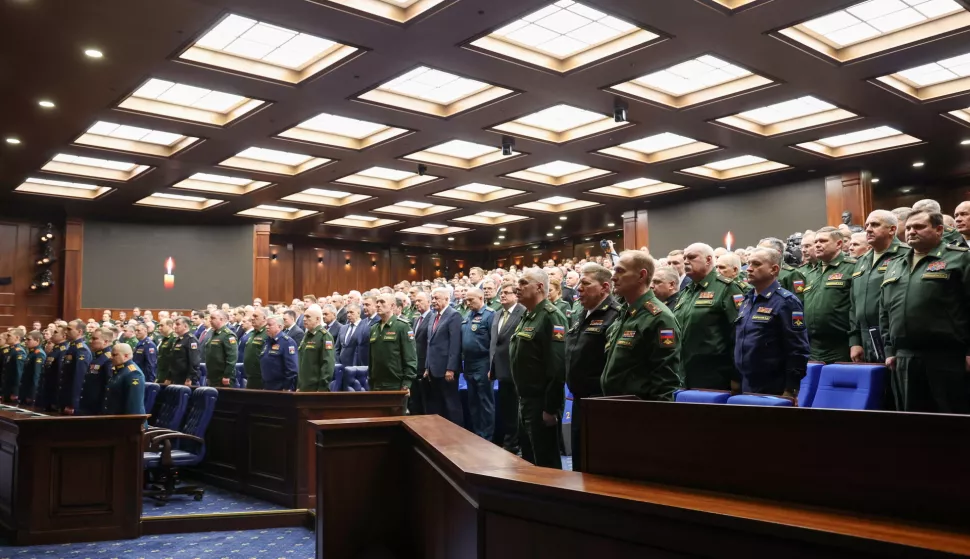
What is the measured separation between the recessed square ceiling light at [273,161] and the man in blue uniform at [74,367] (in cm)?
352

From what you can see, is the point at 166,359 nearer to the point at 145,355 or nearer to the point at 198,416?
the point at 145,355

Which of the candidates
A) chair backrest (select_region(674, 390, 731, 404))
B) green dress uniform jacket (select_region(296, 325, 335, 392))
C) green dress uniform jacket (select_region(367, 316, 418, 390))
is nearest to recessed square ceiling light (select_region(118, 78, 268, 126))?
green dress uniform jacket (select_region(296, 325, 335, 392))

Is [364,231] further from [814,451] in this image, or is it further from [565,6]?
[814,451]

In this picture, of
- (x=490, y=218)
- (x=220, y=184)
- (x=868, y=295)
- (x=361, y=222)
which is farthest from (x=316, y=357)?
(x=361, y=222)

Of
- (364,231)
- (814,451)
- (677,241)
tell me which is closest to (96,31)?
(814,451)

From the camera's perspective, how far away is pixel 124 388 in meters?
5.11

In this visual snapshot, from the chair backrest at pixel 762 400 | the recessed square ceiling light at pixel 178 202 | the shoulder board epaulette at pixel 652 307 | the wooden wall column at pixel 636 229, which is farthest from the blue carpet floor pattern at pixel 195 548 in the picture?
the wooden wall column at pixel 636 229

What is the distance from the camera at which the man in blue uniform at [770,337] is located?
3482 millimetres

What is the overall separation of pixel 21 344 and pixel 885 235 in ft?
→ 35.1

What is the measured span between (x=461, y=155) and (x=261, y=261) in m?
6.44

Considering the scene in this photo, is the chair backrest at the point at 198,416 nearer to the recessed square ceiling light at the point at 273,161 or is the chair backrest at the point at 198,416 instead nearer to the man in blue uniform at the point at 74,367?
the man in blue uniform at the point at 74,367

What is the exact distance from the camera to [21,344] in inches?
404

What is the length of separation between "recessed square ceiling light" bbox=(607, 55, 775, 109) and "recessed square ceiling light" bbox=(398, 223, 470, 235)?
9.07 metres

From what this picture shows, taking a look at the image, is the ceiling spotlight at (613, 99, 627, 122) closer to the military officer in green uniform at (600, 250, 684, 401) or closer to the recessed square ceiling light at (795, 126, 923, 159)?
the recessed square ceiling light at (795, 126, 923, 159)
